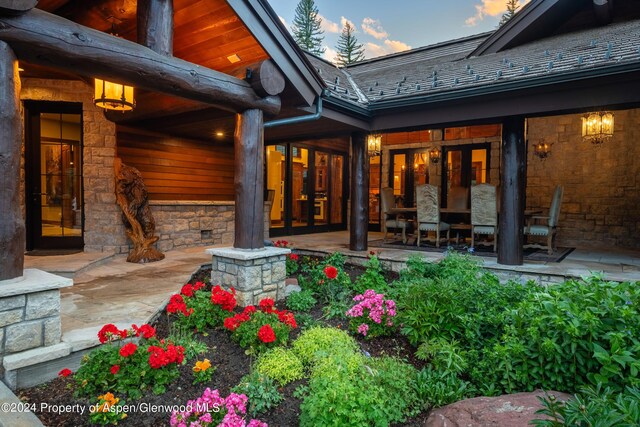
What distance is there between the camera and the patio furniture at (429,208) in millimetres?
6305

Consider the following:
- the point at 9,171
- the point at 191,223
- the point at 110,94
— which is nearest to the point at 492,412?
the point at 9,171

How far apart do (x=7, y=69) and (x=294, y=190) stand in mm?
7302

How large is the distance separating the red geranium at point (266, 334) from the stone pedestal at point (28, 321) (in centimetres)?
127

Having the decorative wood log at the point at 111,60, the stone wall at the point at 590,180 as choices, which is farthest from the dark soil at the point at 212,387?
the stone wall at the point at 590,180

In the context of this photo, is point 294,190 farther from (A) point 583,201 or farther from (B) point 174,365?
(B) point 174,365

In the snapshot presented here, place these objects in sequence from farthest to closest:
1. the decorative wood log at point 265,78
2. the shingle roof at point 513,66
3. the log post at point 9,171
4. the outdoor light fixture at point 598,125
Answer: the outdoor light fixture at point 598,125, the shingle roof at point 513,66, the decorative wood log at point 265,78, the log post at point 9,171

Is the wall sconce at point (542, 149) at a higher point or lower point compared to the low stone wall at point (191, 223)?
higher

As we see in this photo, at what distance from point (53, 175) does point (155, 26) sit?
399 cm

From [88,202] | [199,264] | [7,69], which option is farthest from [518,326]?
[88,202]

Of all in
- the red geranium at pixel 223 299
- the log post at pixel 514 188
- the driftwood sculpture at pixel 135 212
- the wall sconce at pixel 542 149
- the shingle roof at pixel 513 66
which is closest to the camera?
the red geranium at pixel 223 299

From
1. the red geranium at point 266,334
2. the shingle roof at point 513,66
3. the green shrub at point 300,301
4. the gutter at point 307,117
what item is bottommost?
the green shrub at point 300,301

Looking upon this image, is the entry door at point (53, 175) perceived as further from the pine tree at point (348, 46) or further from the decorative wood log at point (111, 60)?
the pine tree at point (348, 46)

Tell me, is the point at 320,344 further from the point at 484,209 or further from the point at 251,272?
the point at 484,209

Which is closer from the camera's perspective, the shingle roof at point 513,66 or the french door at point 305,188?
the shingle roof at point 513,66
